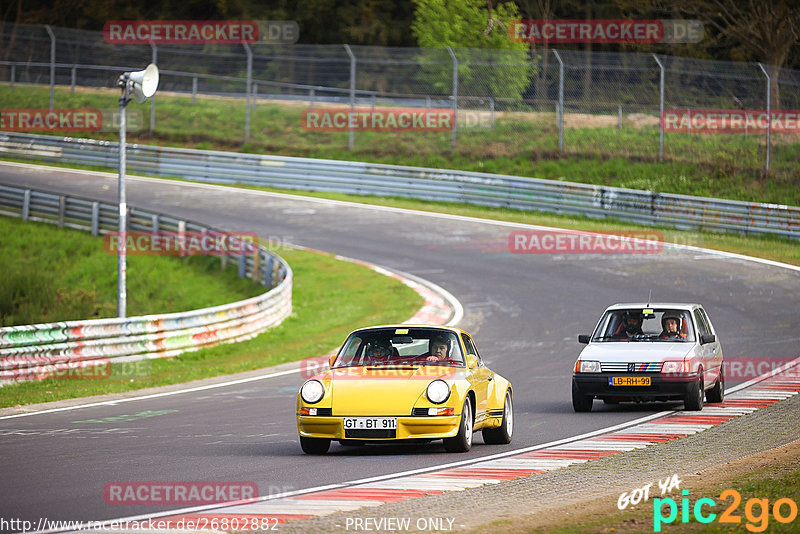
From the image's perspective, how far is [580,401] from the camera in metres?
14.2

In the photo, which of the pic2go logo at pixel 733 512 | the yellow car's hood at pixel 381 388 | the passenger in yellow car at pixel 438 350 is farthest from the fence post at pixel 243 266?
the pic2go logo at pixel 733 512

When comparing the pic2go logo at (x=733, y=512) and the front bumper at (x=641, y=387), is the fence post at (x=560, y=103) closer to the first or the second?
the front bumper at (x=641, y=387)

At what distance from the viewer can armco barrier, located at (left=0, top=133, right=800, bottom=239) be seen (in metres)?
32.6

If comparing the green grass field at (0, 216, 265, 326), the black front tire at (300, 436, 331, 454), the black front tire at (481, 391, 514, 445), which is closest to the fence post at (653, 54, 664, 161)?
the green grass field at (0, 216, 265, 326)

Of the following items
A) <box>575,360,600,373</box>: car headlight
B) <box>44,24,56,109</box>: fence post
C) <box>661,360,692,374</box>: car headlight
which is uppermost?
<box>44,24,56,109</box>: fence post

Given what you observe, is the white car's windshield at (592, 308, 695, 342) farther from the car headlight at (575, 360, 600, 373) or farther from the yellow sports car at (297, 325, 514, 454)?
the yellow sports car at (297, 325, 514, 454)

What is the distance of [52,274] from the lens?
31828mm

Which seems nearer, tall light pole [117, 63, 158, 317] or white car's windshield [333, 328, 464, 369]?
white car's windshield [333, 328, 464, 369]

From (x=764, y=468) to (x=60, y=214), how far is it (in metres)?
30.7

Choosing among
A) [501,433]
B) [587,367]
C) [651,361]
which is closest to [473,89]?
[587,367]

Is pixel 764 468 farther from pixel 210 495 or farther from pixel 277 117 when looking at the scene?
pixel 277 117

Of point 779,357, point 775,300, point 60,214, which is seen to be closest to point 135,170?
point 60,214

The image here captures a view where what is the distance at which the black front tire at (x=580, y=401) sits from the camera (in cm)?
1417

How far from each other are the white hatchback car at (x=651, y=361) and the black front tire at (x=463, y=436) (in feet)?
11.3
